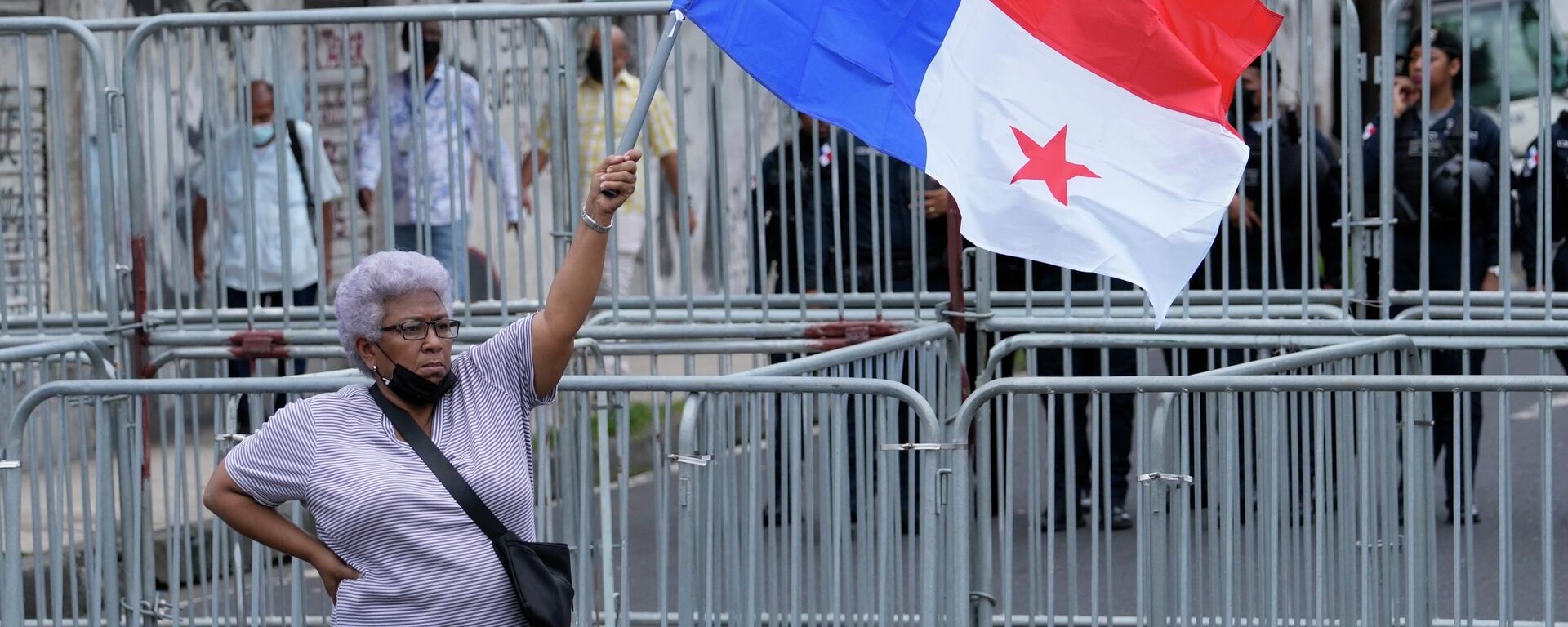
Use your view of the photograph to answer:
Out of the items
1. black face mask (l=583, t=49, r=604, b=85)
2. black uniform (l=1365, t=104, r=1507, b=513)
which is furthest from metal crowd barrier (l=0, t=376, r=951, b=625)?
black face mask (l=583, t=49, r=604, b=85)

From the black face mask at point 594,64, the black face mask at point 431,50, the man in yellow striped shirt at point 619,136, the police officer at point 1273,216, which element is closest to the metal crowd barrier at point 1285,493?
the police officer at point 1273,216

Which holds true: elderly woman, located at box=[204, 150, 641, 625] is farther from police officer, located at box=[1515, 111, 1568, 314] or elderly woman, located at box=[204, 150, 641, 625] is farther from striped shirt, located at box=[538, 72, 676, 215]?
police officer, located at box=[1515, 111, 1568, 314]

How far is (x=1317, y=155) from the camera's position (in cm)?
777

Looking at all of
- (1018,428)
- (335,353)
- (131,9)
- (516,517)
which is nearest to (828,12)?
(516,517)

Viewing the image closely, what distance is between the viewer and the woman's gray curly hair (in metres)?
4.08

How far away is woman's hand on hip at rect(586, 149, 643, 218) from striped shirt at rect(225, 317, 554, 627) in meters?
0.34

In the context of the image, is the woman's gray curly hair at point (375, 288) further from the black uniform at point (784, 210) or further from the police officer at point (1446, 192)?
the police officer at point (1446, 192)

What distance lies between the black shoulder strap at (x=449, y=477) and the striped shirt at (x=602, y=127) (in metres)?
3.98

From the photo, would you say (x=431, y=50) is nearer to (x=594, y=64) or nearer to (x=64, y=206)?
(x=594, y=64)

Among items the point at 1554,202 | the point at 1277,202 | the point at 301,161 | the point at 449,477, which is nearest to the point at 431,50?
the point at 301,161

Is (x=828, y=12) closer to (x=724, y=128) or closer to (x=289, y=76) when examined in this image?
(x=724, y=128)

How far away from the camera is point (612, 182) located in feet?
13.1

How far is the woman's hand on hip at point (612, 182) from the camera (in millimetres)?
3982

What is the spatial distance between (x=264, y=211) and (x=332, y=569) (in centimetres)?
467
